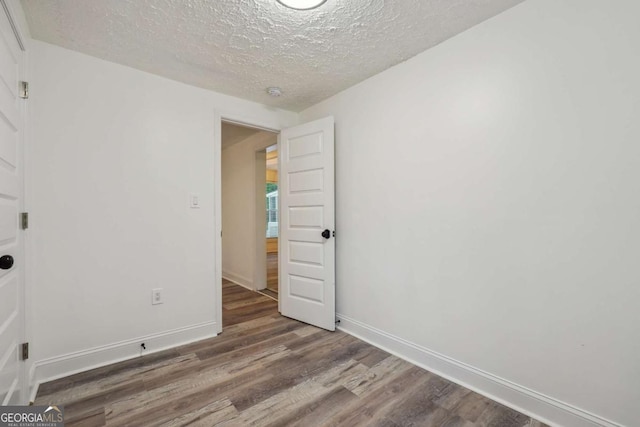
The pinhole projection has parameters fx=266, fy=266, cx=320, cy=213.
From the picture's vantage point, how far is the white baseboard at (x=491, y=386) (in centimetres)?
141

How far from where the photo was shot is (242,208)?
4340 mm

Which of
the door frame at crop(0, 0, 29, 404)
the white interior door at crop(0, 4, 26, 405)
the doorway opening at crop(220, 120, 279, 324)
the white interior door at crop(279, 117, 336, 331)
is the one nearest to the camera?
the white interior door at crop(0, 4, 26, 405)

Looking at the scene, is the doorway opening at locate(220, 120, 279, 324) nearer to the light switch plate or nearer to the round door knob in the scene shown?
the light switch plate

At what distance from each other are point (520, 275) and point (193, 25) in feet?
8.32

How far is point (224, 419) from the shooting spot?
149 centimetres

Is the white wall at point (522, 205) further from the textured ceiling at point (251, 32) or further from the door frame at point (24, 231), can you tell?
the door frame at point (24, 231)

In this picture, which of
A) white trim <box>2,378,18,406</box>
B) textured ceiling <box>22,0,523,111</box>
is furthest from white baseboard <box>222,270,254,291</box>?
textured ceiling <box>22,0,523,111</box>

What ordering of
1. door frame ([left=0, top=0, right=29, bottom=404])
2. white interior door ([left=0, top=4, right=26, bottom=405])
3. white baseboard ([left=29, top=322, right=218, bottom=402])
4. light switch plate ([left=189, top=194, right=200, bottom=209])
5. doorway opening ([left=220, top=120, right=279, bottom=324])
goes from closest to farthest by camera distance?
white interior door ([left=0, top=4, right=26, bottom=405]) < door frame ([left=0, top=0, right=29, bottom=404]) < white baseboard ([left=29, top=322, right=218, bottom=402]) < light switch plate ([left=189, top=194, right=200, bottom=209]) < doorway opening ([left=220, top=120, right=279, bottom=324])

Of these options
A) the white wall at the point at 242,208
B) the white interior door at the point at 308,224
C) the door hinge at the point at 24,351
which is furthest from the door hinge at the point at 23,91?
the white wall at the point at 242,208

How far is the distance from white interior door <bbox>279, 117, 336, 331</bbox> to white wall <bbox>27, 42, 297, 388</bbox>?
0.78m
